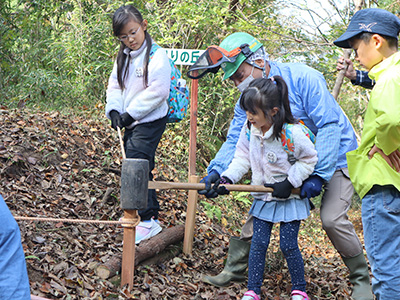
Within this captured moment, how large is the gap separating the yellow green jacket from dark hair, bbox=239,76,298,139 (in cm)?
55

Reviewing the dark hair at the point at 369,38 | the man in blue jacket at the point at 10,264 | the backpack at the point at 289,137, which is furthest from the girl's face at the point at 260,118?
the man in blue jacket at the point at 10,264

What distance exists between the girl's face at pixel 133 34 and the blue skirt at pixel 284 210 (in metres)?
1.83

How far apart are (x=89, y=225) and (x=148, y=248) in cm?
74

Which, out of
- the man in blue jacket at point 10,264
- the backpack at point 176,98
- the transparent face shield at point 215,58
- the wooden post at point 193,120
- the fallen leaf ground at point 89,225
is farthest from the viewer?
the wooden post at point 193,120

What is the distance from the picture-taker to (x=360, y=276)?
3617 mm

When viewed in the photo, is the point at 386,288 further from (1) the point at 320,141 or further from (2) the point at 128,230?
(2) the point at 128,230

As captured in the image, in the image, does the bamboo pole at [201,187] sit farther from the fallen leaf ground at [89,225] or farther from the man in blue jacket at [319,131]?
the fallen leaf ground at [89,225]

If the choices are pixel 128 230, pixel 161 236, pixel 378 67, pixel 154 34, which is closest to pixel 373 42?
pixel 378 67

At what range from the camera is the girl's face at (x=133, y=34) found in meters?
3.99

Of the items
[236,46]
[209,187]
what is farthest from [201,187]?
[236,46]

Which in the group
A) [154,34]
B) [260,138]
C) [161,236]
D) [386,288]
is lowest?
[161,236]

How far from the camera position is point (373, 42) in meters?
2.85

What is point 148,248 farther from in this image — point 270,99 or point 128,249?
point 270,99

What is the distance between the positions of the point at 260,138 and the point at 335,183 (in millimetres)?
704
